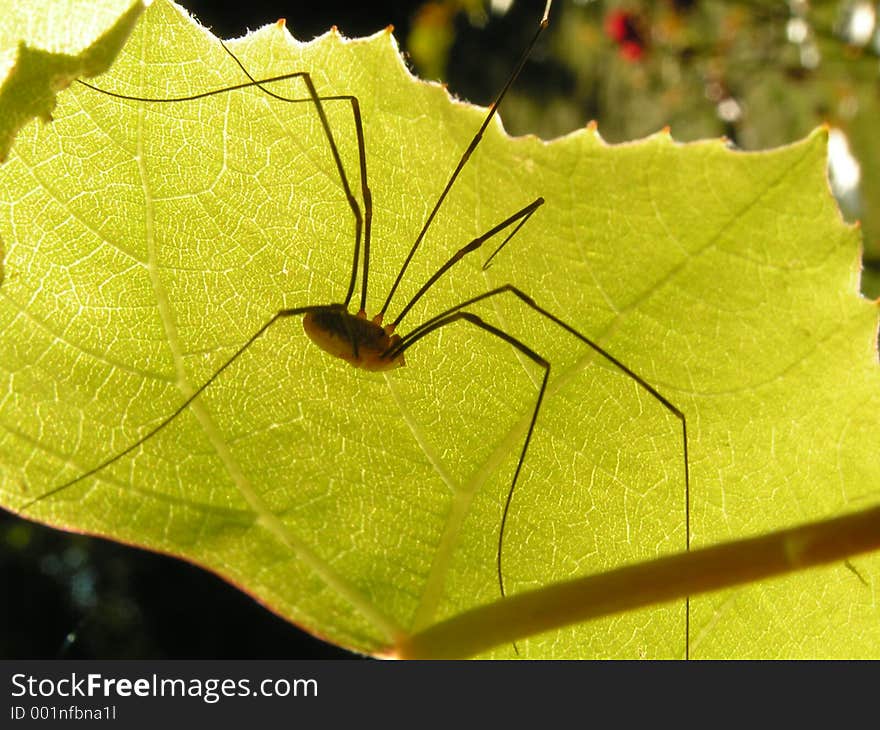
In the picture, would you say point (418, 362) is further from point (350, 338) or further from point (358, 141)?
point (358, 141)

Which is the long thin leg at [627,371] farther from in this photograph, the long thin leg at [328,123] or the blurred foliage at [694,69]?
the blurred foliage at [694,69]

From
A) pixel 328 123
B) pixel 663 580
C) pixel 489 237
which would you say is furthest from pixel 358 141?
pixel 663 580

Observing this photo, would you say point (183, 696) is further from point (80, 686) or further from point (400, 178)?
point (400, 178)

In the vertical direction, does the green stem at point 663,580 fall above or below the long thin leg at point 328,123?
below

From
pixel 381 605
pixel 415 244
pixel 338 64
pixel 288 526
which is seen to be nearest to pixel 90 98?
pixel 338 64

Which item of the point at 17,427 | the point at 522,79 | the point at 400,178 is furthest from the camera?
the point at 522,79

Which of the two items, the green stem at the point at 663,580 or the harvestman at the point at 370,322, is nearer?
the green stem at the point at 663,580

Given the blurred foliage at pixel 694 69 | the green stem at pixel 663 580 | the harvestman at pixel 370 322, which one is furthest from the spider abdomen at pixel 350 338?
the blurred foliage at pixel 694 69
